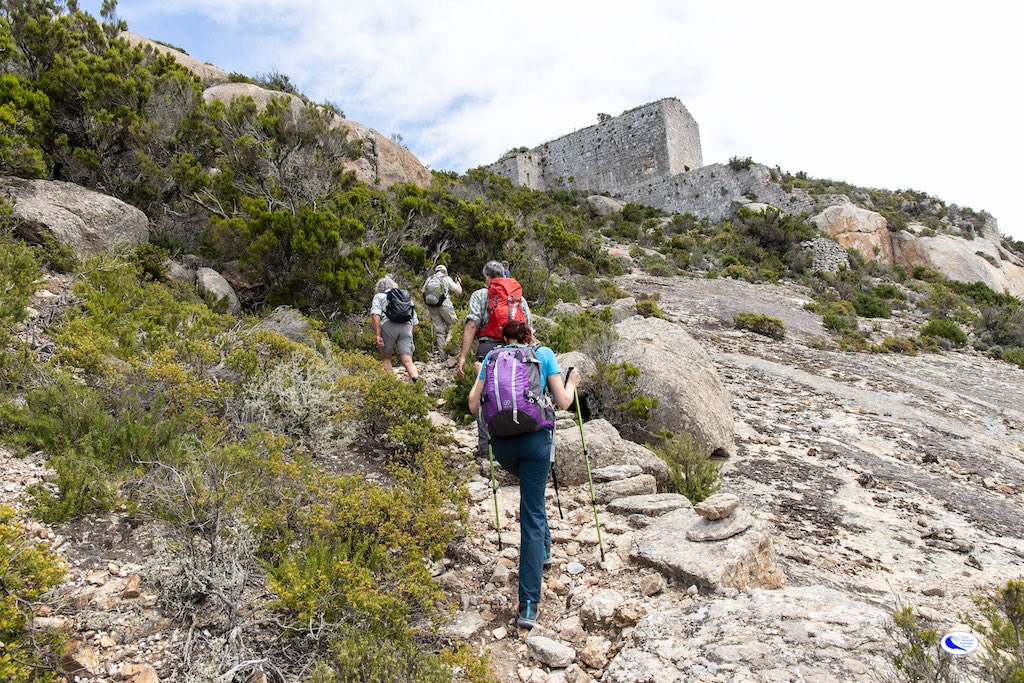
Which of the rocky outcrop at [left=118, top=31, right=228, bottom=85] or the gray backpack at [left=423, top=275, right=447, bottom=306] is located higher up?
the rocky outcrop at [left=118, top=31, right=228, bottom=85]

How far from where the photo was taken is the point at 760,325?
40.3ft

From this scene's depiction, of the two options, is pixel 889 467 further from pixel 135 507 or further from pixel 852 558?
pixel 135 507

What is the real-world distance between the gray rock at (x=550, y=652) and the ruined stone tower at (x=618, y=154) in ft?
96.7

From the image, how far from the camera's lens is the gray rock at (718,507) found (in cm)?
364

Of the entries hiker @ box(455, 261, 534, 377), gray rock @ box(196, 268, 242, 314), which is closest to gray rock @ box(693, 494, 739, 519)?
hiker @ box(455, 261, 534, 377)

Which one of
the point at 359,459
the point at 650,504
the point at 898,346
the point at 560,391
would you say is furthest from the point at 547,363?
the point at 898,346

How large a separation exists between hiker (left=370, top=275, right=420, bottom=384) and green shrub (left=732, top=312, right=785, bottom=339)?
824 centimetres

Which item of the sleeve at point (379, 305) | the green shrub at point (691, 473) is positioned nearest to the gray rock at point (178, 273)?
the sleeve at point (379, 305)

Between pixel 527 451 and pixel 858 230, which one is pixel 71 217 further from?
pixel 858 230

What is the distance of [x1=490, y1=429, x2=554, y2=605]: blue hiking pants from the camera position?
10.4ft

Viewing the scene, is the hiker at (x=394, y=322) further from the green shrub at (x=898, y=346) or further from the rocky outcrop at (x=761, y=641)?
the green shrub at (x=898, y=346)

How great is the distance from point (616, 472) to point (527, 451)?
68.0 inches

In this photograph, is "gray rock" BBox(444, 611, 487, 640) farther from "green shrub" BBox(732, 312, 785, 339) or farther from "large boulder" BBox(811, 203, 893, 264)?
"large boulder" BBox(811, 203, 893, 264)

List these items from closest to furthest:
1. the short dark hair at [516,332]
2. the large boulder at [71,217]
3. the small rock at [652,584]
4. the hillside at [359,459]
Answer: the hillside at [359,459] → the small rock at [652,584] → the short dark hair at [516,332] → the large boulder at [71,217]
